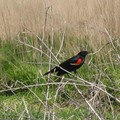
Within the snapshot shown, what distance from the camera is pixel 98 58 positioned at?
6.57 metres

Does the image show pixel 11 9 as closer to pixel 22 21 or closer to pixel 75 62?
pixel 22 21

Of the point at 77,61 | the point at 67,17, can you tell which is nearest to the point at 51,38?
the point at 67,17

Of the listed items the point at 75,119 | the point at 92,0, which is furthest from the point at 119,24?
the point at 75,119

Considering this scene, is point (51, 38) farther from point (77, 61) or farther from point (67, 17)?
point (77, 61)

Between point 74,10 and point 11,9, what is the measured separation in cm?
120

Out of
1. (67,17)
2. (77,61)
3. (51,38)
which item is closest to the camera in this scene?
(77,61)

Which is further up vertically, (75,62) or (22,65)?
(75,62)

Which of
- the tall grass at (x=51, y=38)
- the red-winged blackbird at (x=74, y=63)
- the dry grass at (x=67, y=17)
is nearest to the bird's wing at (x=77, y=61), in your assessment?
the red-winged blackbird at (x=74, y=63)

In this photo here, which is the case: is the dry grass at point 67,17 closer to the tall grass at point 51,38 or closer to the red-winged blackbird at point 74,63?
the tall grass at point 51,38

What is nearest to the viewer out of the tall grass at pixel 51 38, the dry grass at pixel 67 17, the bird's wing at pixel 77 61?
the bird's wing at pixel 77 61

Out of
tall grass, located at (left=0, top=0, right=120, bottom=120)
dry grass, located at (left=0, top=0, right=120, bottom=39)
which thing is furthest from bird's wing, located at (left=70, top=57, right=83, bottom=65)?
dry grass, located at (left=0, top=0, right=120, bottom=39)

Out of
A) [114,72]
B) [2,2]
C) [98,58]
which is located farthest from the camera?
[2,2]

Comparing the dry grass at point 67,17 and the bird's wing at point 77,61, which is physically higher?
the bird's wing at point 77,61

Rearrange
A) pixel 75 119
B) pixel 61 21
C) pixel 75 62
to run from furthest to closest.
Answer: pixel 61 21 → pixel 75 62 → pixel 75 119
